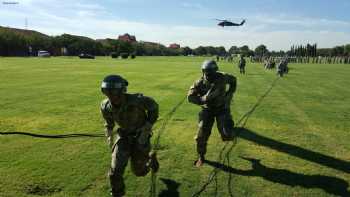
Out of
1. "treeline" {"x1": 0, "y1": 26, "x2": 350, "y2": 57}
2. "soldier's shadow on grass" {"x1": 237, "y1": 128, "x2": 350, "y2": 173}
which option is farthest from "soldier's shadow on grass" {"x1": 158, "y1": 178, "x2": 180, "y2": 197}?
"treeline" {"x1": 0, "y1": 26, "x2": 350, "y2": 57}

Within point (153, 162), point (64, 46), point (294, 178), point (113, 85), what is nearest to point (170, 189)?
point (153, 162)

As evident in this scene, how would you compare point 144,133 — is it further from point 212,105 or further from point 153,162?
point 212,105

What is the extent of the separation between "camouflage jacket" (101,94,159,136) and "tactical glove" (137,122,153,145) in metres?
0.13

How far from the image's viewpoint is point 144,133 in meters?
6.21

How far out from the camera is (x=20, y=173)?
306 inches

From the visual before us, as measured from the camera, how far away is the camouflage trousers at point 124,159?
6.03m

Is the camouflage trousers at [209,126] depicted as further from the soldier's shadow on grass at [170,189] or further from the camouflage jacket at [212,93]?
the soldier's shadow on grass at [170,189]

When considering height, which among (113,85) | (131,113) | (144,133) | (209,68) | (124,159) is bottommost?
(124,159)

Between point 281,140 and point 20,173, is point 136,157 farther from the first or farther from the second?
point 281,140

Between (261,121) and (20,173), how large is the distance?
28.4 feet

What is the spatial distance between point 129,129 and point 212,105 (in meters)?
2.81

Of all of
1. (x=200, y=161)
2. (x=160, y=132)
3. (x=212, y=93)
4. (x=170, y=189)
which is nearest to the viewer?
(x=170, y=189)

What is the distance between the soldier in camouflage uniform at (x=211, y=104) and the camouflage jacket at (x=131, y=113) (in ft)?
7.81

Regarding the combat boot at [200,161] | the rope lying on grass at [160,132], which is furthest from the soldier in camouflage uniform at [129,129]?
the combat boot at [200,161]
